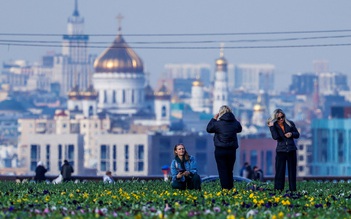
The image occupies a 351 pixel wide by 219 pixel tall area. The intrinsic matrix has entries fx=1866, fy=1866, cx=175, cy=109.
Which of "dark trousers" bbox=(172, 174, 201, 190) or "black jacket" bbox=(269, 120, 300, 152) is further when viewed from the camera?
"black jacket" bbox=(269, 120, 300, 152)

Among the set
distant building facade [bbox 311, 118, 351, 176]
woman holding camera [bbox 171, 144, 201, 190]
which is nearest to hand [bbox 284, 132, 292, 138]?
woman holding camera [bbox 171, 144, 201, 190]

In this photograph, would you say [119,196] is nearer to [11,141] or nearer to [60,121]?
[60,121]

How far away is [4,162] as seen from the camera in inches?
6639

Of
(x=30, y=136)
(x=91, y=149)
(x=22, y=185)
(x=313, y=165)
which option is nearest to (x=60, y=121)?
(x=91, y=149)

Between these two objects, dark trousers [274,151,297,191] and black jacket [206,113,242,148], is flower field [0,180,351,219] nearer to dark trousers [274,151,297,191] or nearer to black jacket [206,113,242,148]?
dark trousers [274,151,297,191]

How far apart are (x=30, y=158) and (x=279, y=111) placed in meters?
129

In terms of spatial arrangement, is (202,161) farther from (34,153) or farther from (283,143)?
(283,143)

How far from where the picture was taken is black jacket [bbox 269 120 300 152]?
23328 millimetres

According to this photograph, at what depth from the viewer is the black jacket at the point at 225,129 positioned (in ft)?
77.4

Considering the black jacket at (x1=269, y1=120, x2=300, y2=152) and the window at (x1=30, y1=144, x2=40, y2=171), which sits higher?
the window at (x1=30, y1=144, x2=40, y2=171)

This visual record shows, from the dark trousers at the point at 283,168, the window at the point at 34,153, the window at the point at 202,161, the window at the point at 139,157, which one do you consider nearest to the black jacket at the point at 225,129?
the dark trousers at the point at 283,168

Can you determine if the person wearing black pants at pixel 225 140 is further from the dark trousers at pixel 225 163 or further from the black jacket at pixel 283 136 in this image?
the black jacket at pixel 283 136

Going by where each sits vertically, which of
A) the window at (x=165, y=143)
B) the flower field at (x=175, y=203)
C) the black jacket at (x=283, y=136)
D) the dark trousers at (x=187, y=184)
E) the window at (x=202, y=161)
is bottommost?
the flower field at (x=175, y=203)

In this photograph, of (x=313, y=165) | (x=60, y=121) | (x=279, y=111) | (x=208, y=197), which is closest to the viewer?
(x=208, y=197)
